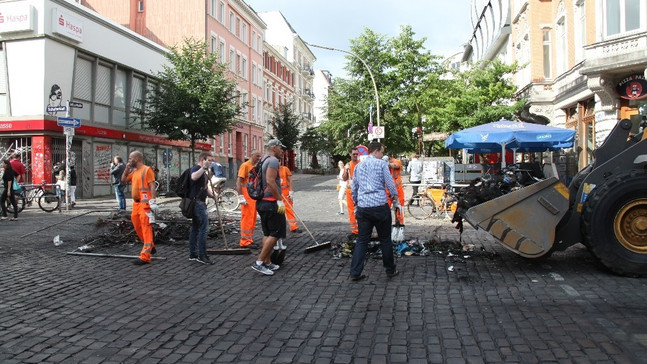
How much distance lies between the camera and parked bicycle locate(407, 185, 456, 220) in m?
14.0

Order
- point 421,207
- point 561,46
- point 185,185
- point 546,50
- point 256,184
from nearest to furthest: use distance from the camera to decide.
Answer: point 256,184 → point 185,185 → point 421,207 → point 561,46 → point 546,50

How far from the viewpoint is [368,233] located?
257 inches

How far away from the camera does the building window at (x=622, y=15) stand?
47.5 ft

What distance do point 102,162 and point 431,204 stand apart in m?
16.9

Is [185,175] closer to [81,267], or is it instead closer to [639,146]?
[81,267]

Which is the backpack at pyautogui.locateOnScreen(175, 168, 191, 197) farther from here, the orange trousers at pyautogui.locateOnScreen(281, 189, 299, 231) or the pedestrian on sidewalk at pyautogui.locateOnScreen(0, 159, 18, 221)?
the pedestrian on sidewalk at pyautogui.locateOnScreen(0, 159, 18, 221)

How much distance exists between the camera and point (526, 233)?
6320 millimetres

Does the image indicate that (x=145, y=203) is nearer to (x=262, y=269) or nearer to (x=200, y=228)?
(x=200, y=228)

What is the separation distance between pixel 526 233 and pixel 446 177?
12.8 m

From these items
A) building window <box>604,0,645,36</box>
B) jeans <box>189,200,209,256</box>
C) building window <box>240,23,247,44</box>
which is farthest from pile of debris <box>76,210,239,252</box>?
building window <box>240,23,247,44</box>

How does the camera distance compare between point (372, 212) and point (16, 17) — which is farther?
point (16, 17)

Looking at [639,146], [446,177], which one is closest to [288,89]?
[446,177]

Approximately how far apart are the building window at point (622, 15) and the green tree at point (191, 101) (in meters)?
16.6

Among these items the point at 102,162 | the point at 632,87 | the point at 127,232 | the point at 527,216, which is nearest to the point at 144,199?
the point at 127,232
